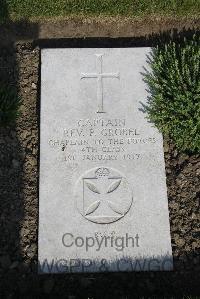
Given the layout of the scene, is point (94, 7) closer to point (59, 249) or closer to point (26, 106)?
point (26, 106)

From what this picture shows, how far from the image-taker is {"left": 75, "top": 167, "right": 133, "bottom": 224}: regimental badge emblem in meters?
5.50

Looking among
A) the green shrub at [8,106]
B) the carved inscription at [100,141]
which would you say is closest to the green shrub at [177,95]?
the carved inscription at [100,141]

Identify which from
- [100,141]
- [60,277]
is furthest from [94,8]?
[60,277]

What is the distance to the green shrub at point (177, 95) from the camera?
566 cm

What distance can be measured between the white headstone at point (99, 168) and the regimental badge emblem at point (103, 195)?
1 centimetres

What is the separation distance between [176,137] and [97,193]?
120 cm

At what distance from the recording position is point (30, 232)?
558cm

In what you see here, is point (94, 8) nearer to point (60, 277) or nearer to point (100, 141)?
point (100, 141)

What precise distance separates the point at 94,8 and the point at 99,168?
240 centimetres

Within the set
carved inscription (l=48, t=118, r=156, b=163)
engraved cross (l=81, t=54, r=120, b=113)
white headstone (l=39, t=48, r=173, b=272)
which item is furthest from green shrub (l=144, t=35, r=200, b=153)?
engraved cross (l=81, t=54, r=120, b=113)

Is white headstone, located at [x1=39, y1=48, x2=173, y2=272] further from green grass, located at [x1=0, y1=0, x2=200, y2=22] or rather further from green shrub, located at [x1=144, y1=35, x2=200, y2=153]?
green grass, located at [x1=0, y1=0, x2=200, y2=22]

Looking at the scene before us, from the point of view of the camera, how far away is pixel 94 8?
662cm

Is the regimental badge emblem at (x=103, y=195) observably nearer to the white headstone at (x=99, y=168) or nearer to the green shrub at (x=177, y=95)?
the white headstone at (x=99, y=168)

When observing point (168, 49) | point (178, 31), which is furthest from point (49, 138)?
point (178, 31)
